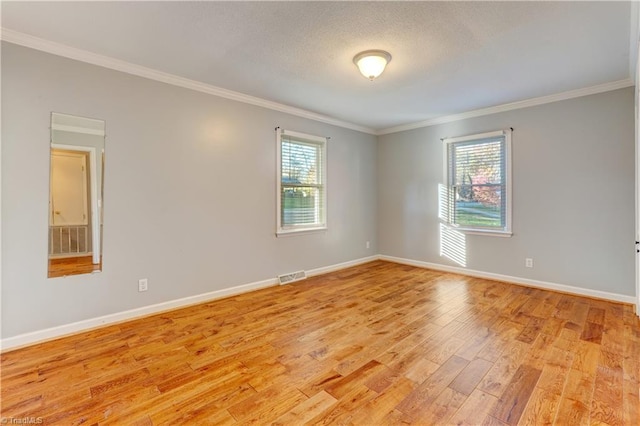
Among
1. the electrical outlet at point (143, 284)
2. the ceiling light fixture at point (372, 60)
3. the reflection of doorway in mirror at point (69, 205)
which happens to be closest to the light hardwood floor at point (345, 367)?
the electrical outlet at point (143, 284)

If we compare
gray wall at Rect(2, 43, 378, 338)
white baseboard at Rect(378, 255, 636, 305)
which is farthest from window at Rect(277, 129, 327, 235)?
white baseboard at Rect(378, 255, 636, 305)

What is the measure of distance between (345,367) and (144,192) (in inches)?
103

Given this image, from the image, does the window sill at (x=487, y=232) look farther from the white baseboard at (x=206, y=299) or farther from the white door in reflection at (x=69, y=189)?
the white door in reflection at (x=69, y=189)

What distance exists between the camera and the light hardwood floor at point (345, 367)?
1694 millimetres

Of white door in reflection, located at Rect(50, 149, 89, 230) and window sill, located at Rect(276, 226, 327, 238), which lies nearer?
white door in reflection, located at Rect(50, 149, 89, 230)

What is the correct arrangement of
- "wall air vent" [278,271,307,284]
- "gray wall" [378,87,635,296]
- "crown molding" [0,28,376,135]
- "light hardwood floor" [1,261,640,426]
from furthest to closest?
"wall air vent" [278,271,307,284] → "gray wall" [378,87,635,296] → "crown molding" [0,28,376,135] → "light hardwood floor" [1,261,640,426]

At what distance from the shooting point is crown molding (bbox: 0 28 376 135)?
246cm

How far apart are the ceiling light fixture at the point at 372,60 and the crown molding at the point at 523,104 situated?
7.90 feet

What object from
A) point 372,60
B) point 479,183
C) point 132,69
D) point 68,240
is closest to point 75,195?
point 68,240

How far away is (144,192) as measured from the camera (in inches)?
122

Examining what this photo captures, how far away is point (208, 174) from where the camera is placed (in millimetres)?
3582

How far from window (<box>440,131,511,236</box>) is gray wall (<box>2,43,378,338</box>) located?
7.66ft

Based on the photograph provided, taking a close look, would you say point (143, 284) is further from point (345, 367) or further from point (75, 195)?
point (345, 367)

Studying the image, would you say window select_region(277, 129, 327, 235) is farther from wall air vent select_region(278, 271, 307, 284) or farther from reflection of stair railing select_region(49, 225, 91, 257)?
reflection of stair railing select_region(49, 225, 91, 257)
